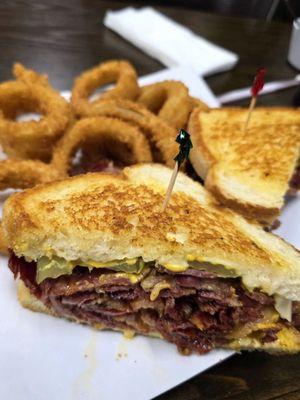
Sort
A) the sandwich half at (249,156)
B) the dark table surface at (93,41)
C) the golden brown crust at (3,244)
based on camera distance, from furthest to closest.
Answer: the dark table surface at (93,41)
the sandwich half at (249,156)
the golden brown crust at (3,244)

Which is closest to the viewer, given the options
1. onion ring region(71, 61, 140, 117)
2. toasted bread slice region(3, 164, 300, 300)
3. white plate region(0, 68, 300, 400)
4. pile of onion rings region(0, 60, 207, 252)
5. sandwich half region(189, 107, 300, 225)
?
white plate region(0, 68, 300, 400)

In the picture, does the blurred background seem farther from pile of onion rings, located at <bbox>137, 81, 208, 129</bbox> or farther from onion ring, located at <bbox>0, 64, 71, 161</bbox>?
onion ring, located at <bbox>0, 64, 71, 161</bbox>

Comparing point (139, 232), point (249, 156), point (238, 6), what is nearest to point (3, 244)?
point (139, 232)

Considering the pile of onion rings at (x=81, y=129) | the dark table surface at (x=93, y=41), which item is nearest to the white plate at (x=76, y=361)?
the pile of onion rings at (x=81, y=129)

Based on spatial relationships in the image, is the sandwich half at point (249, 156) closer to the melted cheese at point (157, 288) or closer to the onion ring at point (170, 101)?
the onion ring at point (170, 101)

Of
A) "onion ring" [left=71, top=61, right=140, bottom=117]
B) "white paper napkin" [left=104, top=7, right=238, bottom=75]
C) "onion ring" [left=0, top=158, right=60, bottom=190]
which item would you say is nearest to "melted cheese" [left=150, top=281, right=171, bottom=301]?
"onion ring" [left=0, top=158, right=60, bottom=190]

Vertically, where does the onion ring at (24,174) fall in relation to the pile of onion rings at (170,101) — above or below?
below
